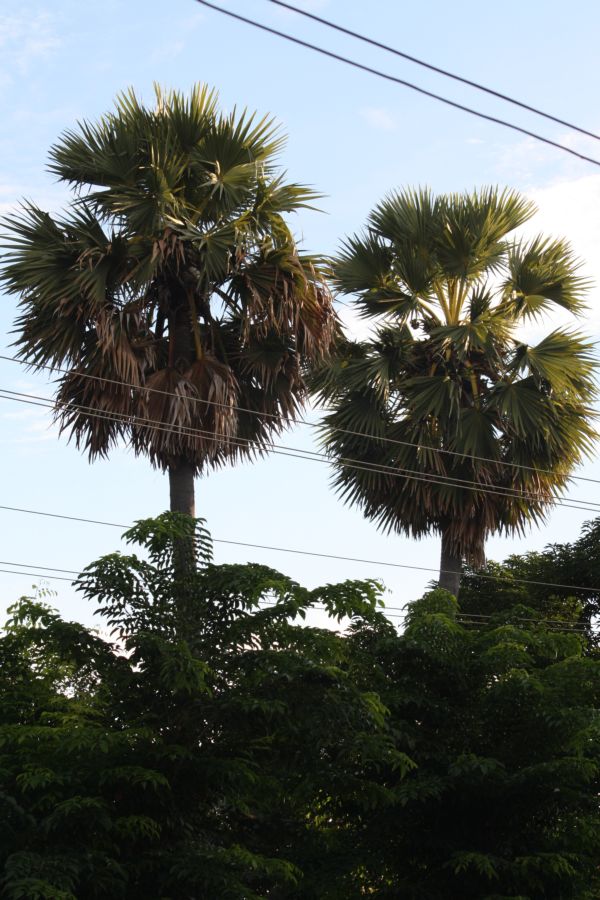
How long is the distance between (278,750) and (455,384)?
8269mm

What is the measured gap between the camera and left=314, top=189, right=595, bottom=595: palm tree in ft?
55.0

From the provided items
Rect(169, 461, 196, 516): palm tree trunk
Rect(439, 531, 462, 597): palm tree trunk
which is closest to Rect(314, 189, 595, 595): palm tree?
Rect(439, 531, 462, 597): palm tree trunk

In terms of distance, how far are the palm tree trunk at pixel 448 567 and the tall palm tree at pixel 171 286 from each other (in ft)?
13.9

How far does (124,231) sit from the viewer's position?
13.3m

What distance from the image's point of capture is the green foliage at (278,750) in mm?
8680

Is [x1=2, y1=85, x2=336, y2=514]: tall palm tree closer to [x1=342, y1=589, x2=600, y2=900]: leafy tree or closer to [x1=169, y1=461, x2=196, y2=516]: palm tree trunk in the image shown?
[x1=169, y1=461, x2=196, y2=516]: palm tree trunk

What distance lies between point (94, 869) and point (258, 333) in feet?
22.8

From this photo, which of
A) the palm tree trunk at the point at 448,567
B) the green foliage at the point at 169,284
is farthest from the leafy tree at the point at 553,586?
the green foliage at the point at 169,284

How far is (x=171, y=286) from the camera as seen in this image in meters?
13.8

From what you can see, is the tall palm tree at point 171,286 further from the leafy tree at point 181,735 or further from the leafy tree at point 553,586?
the leafy tree at point 553,586

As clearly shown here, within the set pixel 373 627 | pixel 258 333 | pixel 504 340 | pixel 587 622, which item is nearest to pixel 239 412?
pixel 258 333

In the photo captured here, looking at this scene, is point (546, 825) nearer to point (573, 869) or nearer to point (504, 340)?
point (573, 869)

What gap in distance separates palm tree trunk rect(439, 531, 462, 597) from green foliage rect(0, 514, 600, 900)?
17.1 feet

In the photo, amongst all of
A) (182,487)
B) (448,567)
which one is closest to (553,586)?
(448,567)
